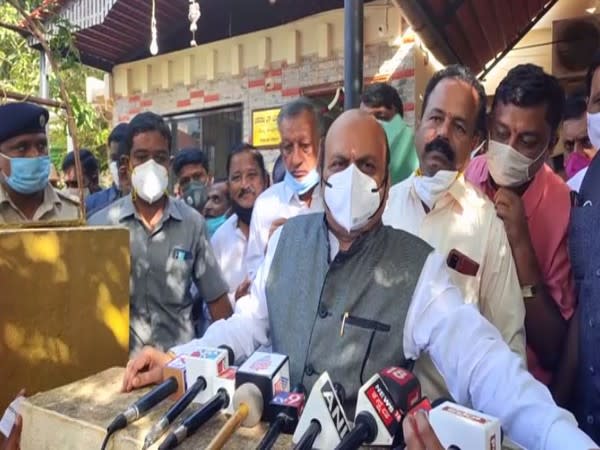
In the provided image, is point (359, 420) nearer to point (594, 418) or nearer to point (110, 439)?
point (110, 439)

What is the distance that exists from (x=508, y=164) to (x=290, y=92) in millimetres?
4703

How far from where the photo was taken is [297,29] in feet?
20.4

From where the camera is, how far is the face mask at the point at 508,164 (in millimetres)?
1973

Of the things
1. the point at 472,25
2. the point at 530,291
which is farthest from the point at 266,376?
the point at 472,25

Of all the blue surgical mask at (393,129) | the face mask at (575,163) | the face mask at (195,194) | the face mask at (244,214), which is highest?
the blue surgical mask at (393,129)

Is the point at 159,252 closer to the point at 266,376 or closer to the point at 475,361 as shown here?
the point at 266,376

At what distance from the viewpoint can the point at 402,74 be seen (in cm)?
553

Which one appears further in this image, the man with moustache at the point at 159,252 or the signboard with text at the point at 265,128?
the signboard with text at the point at 265,128

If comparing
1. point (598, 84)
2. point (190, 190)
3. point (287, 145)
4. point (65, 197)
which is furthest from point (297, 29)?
point (598, 84)

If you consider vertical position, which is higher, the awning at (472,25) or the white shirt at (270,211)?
the awning at (472,25)

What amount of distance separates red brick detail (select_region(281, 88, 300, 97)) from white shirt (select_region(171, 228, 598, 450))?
200 inches

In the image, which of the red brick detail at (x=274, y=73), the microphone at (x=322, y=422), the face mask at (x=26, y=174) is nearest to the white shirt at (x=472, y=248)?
the microphone at (x=322, y=422)

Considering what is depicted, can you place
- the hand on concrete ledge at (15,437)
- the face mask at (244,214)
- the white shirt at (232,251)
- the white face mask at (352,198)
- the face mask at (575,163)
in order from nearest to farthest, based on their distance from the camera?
the hand on concrete ledge at (15,437), the white face mask at (352,198), the face mask at (575,163), the white shirt at (232,251), the face mask at (244,214)

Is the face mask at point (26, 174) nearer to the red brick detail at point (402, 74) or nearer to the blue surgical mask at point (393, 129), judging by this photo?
the blue surgical mask at point (393, 129)
